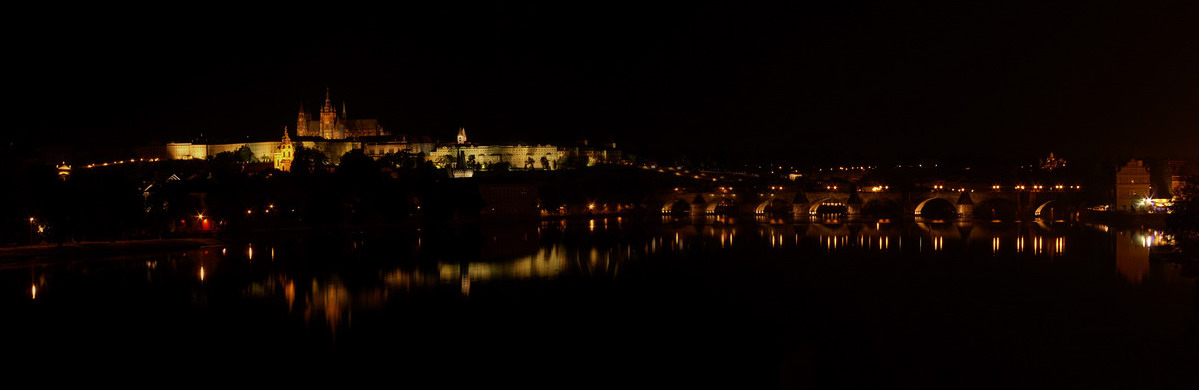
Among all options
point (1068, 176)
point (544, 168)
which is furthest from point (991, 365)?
point (544, 168)

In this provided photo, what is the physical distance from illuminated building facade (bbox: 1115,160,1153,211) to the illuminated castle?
68.1 meters

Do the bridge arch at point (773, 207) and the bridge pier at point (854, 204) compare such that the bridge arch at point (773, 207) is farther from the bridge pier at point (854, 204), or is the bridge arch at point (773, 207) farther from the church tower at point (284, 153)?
the church tower at point (284, 153)

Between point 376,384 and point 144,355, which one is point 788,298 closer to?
point 376,384

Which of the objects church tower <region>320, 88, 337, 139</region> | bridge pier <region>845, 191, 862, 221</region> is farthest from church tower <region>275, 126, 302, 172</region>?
bridge pier <region>845, 191, 862, 221</region>

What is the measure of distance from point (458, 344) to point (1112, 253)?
818 inches

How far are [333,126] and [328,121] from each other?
0.66 m

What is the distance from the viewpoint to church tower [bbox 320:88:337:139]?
9925 centimetres

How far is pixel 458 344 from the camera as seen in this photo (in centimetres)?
1397

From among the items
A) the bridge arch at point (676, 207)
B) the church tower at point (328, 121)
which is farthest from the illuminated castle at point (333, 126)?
the bridge arch at point (676, 207)

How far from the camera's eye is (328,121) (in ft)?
327

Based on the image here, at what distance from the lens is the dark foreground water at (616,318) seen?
12.4 m

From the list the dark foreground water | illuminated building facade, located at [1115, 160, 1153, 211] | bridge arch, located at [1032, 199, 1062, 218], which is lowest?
the dark foreground water

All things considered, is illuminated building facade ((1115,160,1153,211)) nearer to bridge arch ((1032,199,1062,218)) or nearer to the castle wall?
bridge arch ((1032,199,1062,218))

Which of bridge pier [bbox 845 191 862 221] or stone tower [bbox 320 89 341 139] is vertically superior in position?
stone tower [bbox 320 89 341 139]
